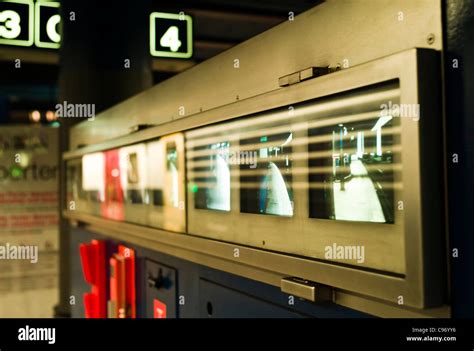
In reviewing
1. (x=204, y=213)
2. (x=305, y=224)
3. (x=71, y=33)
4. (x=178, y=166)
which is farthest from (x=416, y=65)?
(x=71, y=33)

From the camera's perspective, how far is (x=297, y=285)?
1.59m

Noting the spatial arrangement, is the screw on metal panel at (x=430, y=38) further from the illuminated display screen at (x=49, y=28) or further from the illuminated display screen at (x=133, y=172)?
the illuminated display screen at (x=49, y=28)

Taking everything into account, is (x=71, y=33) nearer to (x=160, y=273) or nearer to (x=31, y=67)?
(x=160, y=273)

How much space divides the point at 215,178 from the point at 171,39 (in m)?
2.31

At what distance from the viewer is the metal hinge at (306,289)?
5.00 ft

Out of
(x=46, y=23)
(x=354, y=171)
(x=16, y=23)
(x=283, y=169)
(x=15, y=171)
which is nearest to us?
(x=354, y=171)

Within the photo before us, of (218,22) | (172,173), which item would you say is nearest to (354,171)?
(172,173)

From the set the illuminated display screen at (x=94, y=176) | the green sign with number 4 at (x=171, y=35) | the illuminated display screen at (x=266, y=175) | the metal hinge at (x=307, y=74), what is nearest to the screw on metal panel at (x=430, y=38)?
the metal hinge at (x=307, y=74)

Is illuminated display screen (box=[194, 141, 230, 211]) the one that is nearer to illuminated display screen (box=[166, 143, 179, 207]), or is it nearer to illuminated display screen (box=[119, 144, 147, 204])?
illuminated display screen (box=[166, 143, 179, 207])

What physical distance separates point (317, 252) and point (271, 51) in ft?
2.22

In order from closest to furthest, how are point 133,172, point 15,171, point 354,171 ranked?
1. point 354,171
2. point 133,172
3. point 15,171

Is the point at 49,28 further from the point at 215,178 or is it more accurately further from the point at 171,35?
the point at 215,178

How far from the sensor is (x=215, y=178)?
215cm

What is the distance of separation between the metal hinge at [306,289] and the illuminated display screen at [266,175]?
209 mm
